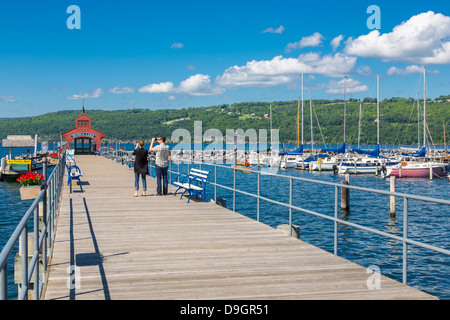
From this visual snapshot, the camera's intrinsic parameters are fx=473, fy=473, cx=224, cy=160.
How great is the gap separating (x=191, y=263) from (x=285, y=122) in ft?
350

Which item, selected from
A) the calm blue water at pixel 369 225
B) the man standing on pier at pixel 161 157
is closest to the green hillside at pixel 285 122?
the calm blue water at pixel 369 225

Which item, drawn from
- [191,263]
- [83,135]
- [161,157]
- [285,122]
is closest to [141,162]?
[161,157]

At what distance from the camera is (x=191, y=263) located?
22.2 ft

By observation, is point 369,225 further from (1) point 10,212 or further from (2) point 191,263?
(1) point 10,212

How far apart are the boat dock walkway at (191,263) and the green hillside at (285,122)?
7764 centimetres

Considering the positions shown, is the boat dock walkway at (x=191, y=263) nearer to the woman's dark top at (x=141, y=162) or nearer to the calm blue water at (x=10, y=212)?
the woman's dark top at (x=141, y=162)

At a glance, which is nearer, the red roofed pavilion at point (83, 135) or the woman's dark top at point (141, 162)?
the woman's dark top at point (141, 162)

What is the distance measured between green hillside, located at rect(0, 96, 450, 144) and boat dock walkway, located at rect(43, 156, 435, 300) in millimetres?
77639

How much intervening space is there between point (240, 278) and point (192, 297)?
3.21ft

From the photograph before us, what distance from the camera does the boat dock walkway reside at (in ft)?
17.7

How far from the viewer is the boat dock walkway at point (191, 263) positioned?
5.40 m

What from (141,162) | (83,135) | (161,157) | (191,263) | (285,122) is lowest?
(191,263)

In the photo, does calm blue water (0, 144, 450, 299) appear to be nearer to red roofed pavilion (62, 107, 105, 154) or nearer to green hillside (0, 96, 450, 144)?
red roofed pavilion (62, 107, 105, 154)
